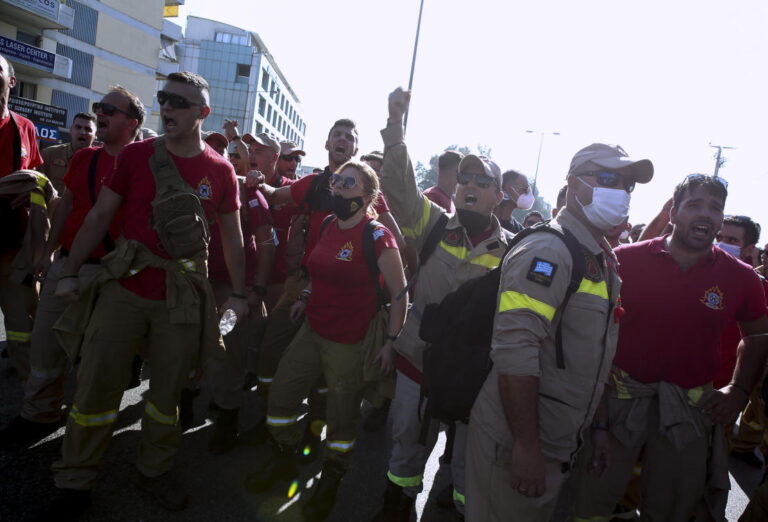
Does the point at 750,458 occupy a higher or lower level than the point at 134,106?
lower

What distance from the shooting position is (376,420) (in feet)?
15.7

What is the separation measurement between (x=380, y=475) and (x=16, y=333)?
3099mm

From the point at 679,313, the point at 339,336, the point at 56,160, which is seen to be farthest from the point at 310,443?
the point at 56,160

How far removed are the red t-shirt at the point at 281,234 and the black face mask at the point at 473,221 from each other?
1939 mm

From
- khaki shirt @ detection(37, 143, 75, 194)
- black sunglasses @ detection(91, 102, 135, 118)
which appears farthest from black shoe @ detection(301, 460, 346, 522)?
khaki shirt @ detection(37, 143, 75, 194)

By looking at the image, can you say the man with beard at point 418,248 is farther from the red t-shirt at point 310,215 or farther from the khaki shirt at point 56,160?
the khaki shirt at point 56,160

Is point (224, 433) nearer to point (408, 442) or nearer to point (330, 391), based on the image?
point (330, 391)

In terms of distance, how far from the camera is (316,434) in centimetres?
390

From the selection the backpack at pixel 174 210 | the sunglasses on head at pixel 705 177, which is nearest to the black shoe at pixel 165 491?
the backpack at pixel 174 210

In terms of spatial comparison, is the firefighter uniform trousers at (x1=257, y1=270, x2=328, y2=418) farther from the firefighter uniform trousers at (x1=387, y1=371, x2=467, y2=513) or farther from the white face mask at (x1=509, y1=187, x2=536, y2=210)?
the white face mask at (x1=509, y1=187, x2=536, y2=210)

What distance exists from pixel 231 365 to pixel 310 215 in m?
1.41

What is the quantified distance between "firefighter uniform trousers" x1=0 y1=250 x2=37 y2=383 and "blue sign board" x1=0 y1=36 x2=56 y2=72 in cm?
2880

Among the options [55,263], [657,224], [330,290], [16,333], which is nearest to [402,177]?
[330,290]

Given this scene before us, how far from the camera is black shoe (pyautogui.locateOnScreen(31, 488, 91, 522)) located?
2586 mm
